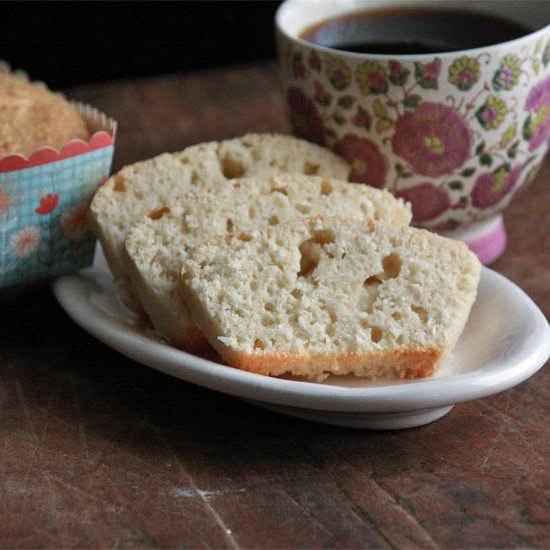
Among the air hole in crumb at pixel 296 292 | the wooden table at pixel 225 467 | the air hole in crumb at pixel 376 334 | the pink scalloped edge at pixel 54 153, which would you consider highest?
the pink scalloped edge at pixel 54 153

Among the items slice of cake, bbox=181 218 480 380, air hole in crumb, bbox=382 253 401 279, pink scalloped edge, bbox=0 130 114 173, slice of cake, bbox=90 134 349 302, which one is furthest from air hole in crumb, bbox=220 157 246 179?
air hole in crumb, bbox=382 253 401 279

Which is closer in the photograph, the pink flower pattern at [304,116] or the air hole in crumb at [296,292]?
the air hole in crumb at [296,292]

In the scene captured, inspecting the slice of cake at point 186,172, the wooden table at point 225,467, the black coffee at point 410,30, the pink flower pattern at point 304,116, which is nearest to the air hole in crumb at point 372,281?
the wooden table at point 225,467

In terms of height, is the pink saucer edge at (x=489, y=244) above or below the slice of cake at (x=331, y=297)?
below

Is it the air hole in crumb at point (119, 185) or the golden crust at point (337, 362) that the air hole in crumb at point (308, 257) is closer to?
the golden crust at point (337, 362)

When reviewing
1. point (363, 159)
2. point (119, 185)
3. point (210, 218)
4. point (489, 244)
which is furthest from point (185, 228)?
point (489, 244)

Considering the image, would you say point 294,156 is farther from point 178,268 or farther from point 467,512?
point 467,512

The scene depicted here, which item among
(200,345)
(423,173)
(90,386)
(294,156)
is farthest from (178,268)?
(423,173)

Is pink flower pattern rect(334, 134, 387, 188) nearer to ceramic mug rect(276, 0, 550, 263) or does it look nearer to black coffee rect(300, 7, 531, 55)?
ceramic mug rect(276, 0, 550, 263)
